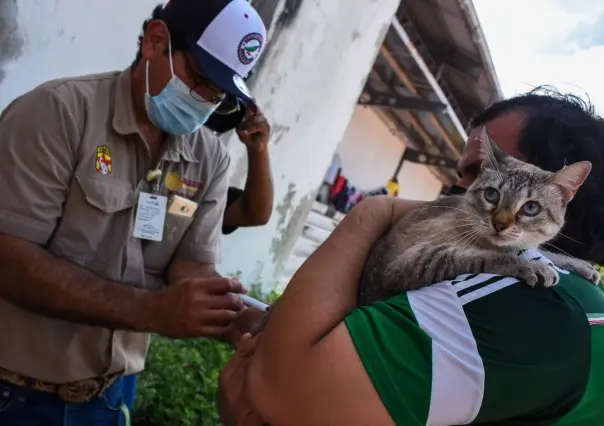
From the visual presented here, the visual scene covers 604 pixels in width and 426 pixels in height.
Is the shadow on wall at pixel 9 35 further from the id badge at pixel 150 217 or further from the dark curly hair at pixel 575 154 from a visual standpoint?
the dark curly hair at pixel 575 154

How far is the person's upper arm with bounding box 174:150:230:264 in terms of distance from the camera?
200 cm

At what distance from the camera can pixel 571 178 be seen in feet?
4.49

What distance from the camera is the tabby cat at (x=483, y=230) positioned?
133 centimetres

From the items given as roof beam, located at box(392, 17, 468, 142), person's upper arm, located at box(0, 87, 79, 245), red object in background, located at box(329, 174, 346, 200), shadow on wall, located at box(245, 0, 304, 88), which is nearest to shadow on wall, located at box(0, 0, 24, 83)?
person's upper arm, located at box(0, 87, 79, 245)

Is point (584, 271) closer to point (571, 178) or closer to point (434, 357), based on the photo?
point (571, 178)

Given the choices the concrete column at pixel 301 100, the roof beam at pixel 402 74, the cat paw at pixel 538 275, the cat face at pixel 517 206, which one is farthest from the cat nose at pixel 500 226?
the roof beam at pixel 402 74

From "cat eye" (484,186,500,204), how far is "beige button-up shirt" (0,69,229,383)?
3.19 ft

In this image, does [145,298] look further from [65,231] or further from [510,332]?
[510,332]

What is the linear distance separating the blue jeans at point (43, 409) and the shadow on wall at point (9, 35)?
4.79 ft

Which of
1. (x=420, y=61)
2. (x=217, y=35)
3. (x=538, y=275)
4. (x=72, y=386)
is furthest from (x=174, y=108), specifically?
(x=420, y=61)

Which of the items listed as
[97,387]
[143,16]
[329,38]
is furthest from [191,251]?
[329,38]

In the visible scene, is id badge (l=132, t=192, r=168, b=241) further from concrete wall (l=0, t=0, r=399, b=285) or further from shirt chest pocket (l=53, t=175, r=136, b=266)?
concrete wall (l=0, t=0, r=399, b=285)

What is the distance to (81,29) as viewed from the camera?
2801 millimetres

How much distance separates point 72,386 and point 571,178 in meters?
1.48
